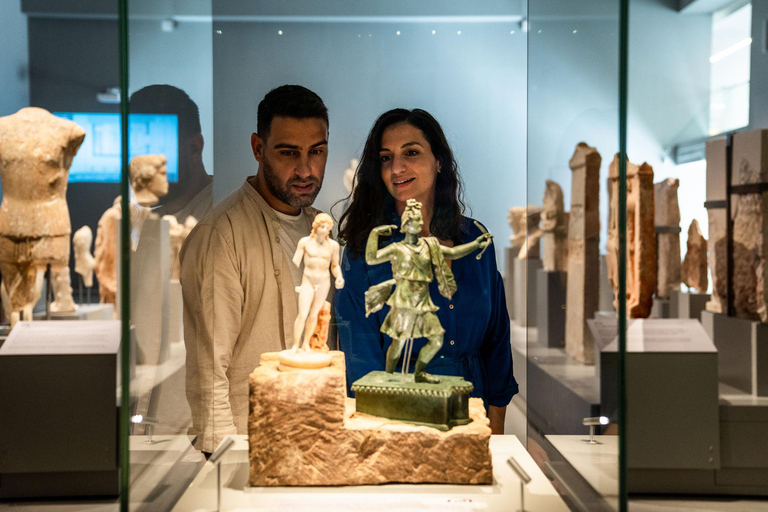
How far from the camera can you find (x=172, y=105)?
2699mm

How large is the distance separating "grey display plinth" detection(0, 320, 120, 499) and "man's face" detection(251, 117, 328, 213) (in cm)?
104

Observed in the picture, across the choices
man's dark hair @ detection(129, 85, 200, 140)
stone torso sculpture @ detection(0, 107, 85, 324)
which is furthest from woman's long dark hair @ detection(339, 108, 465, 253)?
stone torso sculpture @ detection(0, 107, 85, 324)

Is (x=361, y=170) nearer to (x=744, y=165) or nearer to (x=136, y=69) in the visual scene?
(x=136, y=69)

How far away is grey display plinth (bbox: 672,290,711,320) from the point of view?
3256 millimetres

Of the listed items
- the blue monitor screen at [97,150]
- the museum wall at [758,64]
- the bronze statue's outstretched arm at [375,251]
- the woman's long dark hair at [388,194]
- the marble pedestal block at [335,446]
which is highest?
the museum wall at [758,64]

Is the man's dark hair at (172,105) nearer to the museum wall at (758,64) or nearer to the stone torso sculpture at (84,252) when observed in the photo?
the stone torso sculpture at (84,252)

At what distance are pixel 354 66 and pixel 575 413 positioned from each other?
5.15ft

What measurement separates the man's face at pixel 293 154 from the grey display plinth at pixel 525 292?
34.7 inches

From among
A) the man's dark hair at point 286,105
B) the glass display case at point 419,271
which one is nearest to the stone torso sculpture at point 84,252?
the glass display case at point 419,271

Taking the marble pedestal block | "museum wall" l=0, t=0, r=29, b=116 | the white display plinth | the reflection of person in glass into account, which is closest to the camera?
the white display plinth

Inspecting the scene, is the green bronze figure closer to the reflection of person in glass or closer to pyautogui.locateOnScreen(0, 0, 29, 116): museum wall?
the reflection of person in glass

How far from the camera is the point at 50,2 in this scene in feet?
12.1

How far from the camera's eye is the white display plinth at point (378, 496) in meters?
2.28

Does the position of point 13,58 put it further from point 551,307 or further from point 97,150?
point 551,307
